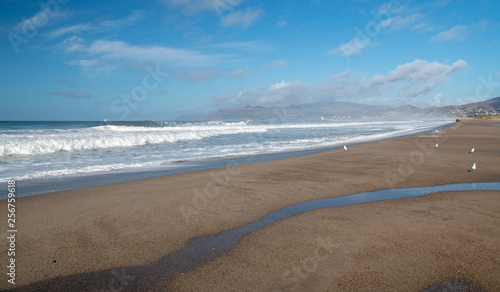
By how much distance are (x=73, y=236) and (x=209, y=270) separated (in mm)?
2359

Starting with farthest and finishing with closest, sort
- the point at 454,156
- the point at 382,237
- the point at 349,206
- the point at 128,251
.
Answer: the point at 454,156, the point at 349,206, the point at 382,237, the point at 128,251

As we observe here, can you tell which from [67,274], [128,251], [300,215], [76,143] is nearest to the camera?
[67,274]

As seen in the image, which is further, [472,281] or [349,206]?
[349,206]

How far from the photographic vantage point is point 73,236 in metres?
4.11

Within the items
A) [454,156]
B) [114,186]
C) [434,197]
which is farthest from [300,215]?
[454,156]

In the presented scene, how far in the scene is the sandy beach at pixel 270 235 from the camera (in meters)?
3.04

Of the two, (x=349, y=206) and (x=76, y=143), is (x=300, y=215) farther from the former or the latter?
(x=76, y=143)

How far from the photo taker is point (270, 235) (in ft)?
13.6

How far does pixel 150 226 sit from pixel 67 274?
1441mm

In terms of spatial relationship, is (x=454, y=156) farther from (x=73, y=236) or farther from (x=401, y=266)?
(x=73, y=236)

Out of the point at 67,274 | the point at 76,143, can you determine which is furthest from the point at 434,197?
the point at 76,143

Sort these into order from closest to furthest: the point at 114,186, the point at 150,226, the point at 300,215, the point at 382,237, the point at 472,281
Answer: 1. the point at 472,281
2. the point at 382,237
3. the point at 150,226
4. the point at 300,215
5. the point at 114,186

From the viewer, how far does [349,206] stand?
5.46 metres

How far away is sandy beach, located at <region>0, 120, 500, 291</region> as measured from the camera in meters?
3.04
